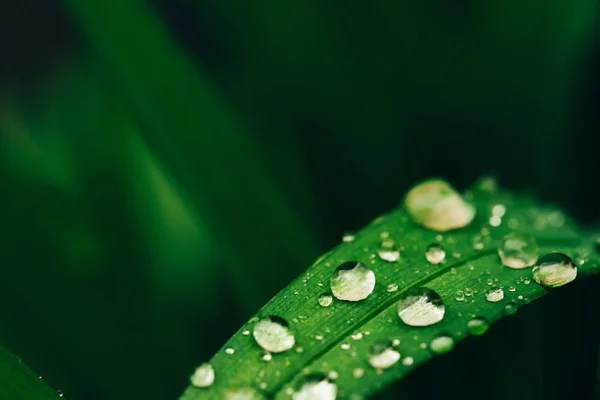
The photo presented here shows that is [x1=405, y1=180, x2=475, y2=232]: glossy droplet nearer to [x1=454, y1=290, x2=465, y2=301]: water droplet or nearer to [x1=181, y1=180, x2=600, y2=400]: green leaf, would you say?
[x1=181, y1=180, x2=600, y2=400]: green leaf

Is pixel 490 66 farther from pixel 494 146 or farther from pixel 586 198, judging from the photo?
pixel 586 198

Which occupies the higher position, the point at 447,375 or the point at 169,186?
the point at 169,186

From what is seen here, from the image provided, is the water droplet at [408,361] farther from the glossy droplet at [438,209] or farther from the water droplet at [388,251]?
the glossy droplet at [438,209]

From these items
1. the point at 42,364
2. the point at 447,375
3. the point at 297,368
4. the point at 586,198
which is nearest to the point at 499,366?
the point at 447,375

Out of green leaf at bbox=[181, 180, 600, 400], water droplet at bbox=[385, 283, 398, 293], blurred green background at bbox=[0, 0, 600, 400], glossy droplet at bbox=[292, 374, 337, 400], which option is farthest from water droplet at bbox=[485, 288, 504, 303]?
blurred green background at bbox=[0, 0, 600, 400]

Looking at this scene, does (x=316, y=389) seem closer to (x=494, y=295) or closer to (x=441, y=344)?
(x=441, y=344)

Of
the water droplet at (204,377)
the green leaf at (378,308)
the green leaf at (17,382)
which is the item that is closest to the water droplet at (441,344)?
the green leaf at (378,308)

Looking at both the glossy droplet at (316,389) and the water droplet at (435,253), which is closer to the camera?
the glossy droplet at (316,389)

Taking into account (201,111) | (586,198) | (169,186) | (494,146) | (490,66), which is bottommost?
(586,198)

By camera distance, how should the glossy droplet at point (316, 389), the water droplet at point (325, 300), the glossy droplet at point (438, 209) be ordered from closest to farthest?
the glossy droplet at point (316, 389) → the water droplet at point (325, 300) → the glossy droplet at point (438, 209)
